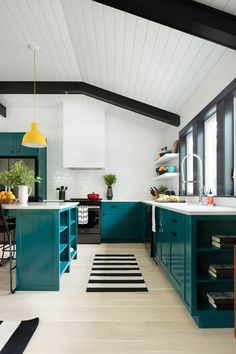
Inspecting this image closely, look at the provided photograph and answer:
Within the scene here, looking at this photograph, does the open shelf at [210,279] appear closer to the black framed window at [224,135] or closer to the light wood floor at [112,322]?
the light wood floor at [112,322]

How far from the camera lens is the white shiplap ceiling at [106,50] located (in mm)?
3008

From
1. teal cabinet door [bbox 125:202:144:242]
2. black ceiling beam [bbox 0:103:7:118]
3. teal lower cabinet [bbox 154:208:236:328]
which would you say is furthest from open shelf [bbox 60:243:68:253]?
black ceiling beam [bbox 0:103:7:118]

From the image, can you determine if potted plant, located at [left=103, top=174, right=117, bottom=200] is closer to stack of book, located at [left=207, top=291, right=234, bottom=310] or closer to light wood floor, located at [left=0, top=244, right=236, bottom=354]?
light wood floor, located at [left=0, top=244, right=236, bottom=354]

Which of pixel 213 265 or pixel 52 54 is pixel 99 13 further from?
pixel 213 265

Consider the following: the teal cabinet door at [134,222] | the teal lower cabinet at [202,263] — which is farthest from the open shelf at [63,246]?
the teal cabinet door at [134,222]

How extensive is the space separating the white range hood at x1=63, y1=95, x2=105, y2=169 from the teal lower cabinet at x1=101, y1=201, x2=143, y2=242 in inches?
37.0

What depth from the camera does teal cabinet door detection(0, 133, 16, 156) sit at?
5973mm

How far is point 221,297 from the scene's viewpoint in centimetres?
209

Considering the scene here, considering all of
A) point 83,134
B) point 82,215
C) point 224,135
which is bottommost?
point 82,215

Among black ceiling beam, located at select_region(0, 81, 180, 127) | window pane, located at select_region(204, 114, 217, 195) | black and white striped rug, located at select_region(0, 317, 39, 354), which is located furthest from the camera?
black ceiling beam, located at select_region(0, 81, 180, 127)

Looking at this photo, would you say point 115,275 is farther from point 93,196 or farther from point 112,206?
point 93,196

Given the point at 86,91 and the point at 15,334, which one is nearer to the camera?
the point at 15,334

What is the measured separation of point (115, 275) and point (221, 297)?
1.54m

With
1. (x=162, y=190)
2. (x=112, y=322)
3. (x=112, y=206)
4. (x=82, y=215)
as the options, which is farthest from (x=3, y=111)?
(x=112, y=322)
